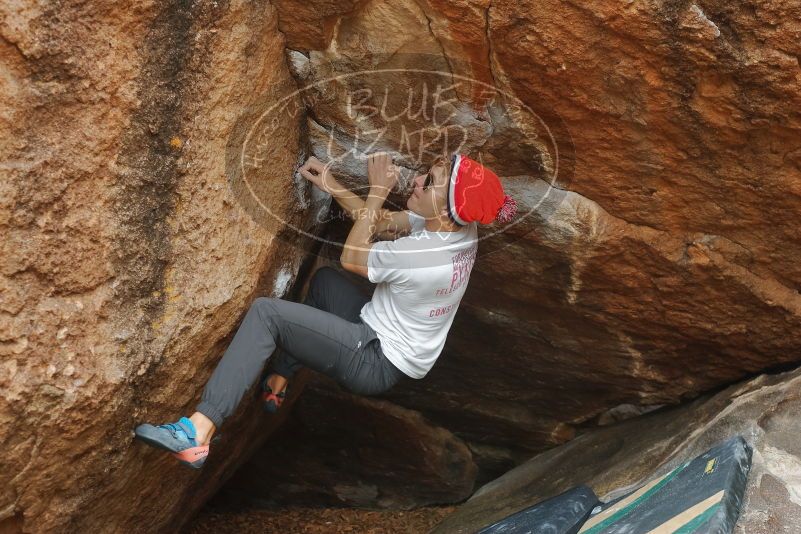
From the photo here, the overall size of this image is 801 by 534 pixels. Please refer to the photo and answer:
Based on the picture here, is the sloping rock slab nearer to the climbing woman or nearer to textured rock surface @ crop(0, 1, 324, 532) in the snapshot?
the climbing woman

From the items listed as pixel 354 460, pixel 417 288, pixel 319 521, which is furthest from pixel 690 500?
pixel 319 521

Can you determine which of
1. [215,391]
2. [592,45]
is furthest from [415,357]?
[592,45]

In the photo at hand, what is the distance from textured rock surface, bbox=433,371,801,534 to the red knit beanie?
1.39m

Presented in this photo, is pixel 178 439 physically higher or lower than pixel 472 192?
lower

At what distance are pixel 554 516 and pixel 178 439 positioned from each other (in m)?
1.70

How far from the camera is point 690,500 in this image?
130 inches

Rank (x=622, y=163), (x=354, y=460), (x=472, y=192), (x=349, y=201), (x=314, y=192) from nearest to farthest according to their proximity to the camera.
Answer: (x=472, y=192)
(x=622, y=163)
(x=349, y=201)
(x=314, y=192)
(x=354, y=460)

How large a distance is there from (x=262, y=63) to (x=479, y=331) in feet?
6.62

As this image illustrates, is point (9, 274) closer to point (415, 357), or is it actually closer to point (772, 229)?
point (415, 357)

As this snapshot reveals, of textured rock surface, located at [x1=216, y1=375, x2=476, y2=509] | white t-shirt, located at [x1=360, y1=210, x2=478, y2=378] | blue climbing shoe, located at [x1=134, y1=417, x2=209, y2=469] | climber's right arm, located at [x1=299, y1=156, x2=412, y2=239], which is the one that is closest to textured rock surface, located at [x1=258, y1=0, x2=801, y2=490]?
climber's right arm, located at [x1=299, y1=156, x2=412, y2=239]

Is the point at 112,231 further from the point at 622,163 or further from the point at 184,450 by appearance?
the point at 622,163

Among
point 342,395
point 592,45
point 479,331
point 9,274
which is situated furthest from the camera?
point 342,395

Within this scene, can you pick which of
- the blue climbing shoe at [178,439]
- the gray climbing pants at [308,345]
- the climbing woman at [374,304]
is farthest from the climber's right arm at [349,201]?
the blue climbing shoe at [178,439]

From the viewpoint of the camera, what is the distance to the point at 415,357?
3938 millimetres
